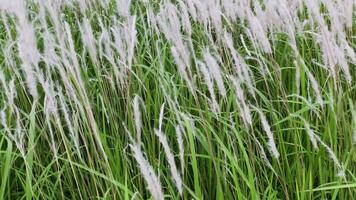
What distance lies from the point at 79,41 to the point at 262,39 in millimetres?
1193

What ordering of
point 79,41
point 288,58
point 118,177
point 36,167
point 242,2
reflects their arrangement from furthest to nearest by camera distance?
point 79,41 < point 288,58 < point 242,2 < point 36,167 < point 118,177

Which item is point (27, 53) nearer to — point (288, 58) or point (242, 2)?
point (242, 2)

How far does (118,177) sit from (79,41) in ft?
3.65

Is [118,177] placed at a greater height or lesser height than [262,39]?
lesser

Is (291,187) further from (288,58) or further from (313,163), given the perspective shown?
(288,58)

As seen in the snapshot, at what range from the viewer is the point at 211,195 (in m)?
1.64

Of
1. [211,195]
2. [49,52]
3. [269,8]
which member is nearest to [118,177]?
[211,195]

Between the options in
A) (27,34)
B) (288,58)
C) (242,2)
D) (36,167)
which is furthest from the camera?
(288,58)

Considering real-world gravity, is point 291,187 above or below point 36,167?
below

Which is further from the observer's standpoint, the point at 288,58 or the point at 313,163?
the point at 288,58

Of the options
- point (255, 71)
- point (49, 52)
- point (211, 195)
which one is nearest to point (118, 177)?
point (211, 195)

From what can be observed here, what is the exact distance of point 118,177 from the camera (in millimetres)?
1541

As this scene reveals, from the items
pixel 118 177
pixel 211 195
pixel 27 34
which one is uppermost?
pixel 27 34

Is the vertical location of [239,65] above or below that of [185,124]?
above
